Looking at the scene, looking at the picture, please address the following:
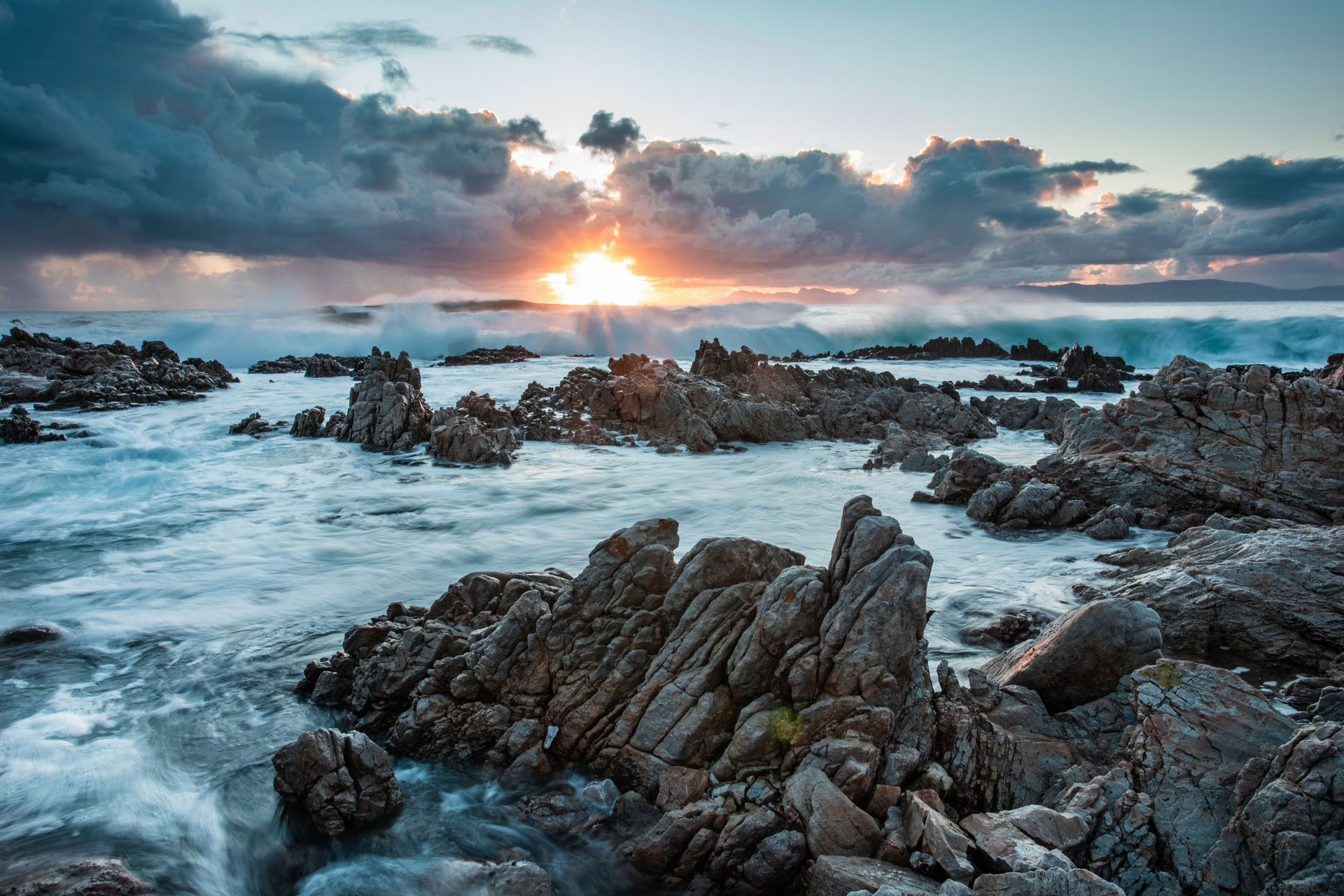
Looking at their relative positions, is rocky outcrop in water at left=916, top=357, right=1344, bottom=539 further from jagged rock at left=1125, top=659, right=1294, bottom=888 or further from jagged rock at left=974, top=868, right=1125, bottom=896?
jagged rock at left=974, top=868, right=1125, bottom=896

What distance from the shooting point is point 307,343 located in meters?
75.8

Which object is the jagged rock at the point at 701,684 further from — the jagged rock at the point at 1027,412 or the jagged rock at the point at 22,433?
the jagged rock at the point at 1027,412

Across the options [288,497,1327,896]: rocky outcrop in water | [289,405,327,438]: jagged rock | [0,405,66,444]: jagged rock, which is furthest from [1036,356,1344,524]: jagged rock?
[0,405,66,444]: jagged rock

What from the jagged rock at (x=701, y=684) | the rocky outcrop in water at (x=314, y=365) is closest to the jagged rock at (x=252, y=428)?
the jagged rock at (x=701, y=684)

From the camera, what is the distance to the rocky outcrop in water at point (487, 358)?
59.5 m

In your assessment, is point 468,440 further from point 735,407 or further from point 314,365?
point 314,365

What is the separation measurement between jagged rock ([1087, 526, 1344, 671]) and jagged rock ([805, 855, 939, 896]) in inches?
229

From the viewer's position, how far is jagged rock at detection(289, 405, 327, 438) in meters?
27.9

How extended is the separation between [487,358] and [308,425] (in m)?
33.9

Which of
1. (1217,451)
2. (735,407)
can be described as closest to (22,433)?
(735,407)

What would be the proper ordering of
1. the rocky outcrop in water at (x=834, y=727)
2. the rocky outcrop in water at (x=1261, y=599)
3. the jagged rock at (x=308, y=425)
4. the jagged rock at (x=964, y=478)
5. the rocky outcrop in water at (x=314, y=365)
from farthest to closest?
the rocky outcrop in water at (x=314, y=365) → the jagged rock at (x=308, y=425) → the jagged rock at (x=964, y=478) → the rocky outcrop in water at (x=1261, y=599) → the rocky outcrop in water at (x=834, y=727)

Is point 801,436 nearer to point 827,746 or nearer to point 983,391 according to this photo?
point 983,391

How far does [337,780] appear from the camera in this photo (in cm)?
688

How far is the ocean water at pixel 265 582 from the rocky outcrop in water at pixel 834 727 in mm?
851
